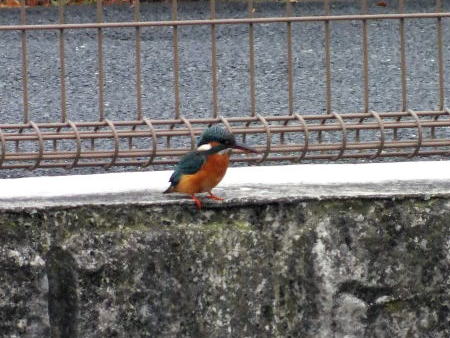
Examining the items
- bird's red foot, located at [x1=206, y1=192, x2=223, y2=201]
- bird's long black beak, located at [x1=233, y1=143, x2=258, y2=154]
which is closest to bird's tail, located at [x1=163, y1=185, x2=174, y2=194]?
bird's red foot, located at [x1=206, y1=192, x2=223, y2=201]

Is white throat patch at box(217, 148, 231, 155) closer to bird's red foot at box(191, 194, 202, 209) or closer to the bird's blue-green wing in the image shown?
the bird's blue-green wing

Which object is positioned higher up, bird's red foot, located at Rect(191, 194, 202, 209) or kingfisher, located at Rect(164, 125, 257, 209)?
kingfisher, located at Rect(164, 125, 257, 209)

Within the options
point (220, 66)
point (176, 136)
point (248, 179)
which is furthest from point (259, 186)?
point (220, 66)

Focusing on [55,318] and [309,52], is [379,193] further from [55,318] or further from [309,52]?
[309,52]

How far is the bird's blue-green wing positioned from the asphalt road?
185 cm

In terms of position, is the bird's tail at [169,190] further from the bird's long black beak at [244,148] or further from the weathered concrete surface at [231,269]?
the bird's long black beak at [244,148]

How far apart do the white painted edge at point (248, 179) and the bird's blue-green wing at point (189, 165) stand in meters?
0.21

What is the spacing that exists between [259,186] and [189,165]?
13.5 inches

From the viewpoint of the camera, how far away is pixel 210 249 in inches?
174

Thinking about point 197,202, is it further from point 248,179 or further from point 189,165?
point 248,179

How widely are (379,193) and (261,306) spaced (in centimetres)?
50

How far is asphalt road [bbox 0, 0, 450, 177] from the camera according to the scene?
23.8 ft

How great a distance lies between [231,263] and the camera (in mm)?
4434

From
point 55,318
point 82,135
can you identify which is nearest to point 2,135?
point 82,135
